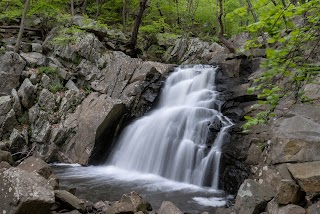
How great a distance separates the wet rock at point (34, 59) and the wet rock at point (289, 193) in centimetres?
1108

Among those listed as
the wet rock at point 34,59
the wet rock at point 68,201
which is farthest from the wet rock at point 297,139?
the wet rock at point 34,59

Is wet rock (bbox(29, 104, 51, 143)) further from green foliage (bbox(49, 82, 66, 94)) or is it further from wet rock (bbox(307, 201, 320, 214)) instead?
wet rock (bbox(307, 201, 320, 214))

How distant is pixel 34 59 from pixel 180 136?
7.63m

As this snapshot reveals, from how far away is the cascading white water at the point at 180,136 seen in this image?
8.31 metres

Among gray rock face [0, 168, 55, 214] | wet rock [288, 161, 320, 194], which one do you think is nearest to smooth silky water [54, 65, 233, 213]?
wet rock [288, 161, 320, 194]

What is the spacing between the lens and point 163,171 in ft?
29.1

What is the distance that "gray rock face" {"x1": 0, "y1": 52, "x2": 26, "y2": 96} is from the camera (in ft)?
37.3

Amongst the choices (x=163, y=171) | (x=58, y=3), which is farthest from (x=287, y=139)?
(x=58, y=3)

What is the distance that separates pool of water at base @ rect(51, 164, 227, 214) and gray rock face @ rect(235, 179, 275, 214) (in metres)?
1.05

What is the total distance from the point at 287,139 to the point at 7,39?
43.9 ft

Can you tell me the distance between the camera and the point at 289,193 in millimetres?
4594

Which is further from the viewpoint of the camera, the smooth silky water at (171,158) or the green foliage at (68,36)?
the green foliage at (68,36)

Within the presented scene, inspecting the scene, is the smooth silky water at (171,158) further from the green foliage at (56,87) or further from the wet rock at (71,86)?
the green foliage at (56,87)

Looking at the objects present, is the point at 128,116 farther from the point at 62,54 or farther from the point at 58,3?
the point at 58,3
